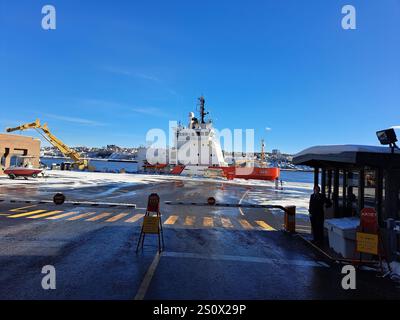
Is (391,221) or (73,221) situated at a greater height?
(391,221)

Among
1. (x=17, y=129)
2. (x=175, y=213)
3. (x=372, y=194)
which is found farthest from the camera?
(x=17, y=129)

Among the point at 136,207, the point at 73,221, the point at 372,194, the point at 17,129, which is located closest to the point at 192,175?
the point at 17,129

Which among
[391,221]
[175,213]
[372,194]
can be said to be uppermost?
[372,194]

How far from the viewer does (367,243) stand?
696 centimetres

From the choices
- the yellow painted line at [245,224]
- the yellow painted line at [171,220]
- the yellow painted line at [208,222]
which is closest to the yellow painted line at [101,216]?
the yellow painted line at [171,220]

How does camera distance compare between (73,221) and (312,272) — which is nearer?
(312,272)

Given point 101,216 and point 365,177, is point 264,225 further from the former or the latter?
point 101,216

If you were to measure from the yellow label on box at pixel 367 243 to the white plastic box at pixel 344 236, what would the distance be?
1.66 ft

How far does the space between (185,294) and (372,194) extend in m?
6.75

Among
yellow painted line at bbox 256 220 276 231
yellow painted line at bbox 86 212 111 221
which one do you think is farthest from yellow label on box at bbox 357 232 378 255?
yellow painted line at bbox 86 212 111 221

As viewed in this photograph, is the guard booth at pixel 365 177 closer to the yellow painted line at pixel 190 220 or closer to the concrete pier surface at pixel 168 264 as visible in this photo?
the concrete pier surface at pixel 168 264

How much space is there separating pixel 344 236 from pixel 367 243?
2.48ft

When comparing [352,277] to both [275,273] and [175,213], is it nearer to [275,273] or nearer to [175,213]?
[275,273]
